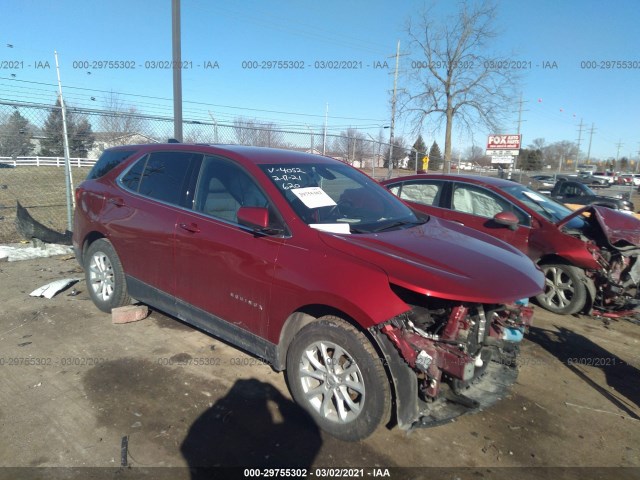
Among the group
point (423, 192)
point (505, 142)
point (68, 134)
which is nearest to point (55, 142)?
point (68, 134)

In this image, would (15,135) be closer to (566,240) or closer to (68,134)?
(68,134)

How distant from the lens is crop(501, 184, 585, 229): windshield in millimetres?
5727

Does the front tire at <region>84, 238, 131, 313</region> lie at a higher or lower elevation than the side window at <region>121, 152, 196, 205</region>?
lower

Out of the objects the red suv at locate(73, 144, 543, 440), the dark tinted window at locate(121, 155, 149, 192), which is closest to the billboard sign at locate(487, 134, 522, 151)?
the red suv at locate(73, 144, 543, 440)

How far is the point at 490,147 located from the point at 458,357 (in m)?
28.7

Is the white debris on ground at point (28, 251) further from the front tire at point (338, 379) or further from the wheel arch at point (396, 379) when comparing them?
the wheel arch at point (396, 379)

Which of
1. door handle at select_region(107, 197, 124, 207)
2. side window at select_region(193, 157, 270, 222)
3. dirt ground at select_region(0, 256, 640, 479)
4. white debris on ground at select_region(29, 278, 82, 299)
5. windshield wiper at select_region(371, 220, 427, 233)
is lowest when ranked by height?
dirt ground at select_region(0, 256, 640, 479)

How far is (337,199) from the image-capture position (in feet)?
11.7

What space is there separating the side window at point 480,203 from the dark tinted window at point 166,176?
3897 mm

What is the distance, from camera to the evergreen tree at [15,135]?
294 inches

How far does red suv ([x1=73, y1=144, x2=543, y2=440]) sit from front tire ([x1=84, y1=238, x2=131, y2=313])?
7.4 inches

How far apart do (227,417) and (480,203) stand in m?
4.57

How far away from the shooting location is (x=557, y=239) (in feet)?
17.8

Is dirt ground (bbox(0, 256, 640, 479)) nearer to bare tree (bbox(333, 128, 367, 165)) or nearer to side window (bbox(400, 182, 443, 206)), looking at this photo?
side window (bbox(400, 182, 443, 206))
